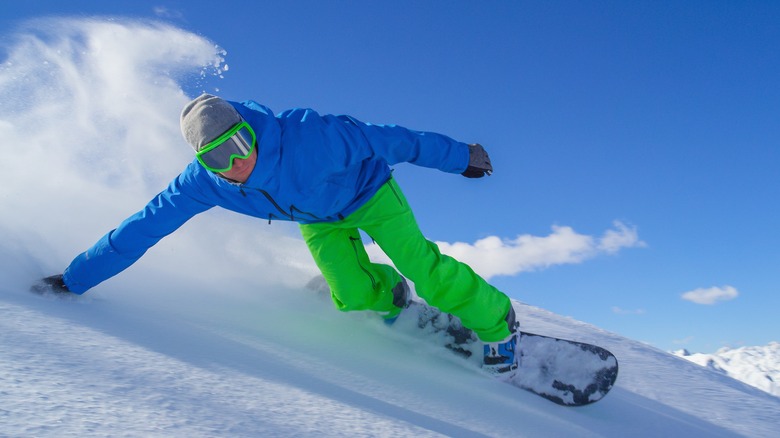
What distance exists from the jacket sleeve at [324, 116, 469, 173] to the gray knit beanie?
0.60m

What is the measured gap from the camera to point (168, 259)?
13.9ft

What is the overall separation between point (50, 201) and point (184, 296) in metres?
2.05

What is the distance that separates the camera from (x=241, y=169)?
95.1 inches

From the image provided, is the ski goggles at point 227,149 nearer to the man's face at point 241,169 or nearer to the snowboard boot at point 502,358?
the man's face at point 241,169

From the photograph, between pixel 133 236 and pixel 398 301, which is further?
pixel 398 301

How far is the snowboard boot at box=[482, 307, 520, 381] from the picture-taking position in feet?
10.7

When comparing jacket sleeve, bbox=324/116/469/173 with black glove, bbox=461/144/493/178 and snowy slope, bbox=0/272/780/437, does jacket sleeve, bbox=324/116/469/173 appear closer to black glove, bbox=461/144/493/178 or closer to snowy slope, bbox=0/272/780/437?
black glove, bbox=461/144/493/178

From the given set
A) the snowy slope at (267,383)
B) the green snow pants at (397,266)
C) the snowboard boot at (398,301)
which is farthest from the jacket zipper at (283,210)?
the snowboard boot at (398,301)

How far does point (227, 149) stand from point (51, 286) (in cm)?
130

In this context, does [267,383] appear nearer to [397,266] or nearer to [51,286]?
[397,266]

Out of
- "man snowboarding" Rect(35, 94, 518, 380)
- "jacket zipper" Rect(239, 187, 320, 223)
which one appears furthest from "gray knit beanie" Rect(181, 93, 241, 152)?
"jacket zipper" Rect(239, 187, 320, 223)

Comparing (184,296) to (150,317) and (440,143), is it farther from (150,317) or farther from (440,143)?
(440,143)

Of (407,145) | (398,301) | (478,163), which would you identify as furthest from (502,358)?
(407,145)

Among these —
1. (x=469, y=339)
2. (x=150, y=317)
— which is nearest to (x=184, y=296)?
(x=150, y=317)
